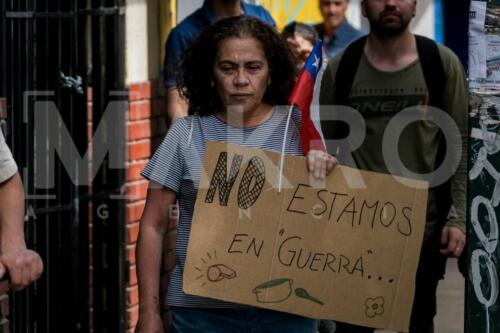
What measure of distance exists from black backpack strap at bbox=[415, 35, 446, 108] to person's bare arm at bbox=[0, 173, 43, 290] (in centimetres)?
212

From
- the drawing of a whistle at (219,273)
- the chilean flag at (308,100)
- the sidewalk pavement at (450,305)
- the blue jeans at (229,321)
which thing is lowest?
the sidewalk pavement at (450,305)

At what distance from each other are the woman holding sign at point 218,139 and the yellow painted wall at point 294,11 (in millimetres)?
3833

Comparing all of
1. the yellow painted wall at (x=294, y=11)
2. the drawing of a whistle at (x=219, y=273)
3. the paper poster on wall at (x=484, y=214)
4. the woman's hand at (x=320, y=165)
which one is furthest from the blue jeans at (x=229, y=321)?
the yellow painted wall at (x=294, y=11)

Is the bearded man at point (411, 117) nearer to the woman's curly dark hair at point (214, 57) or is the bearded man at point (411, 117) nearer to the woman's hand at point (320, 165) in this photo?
the woman's curly dark hair at point (214, 57)

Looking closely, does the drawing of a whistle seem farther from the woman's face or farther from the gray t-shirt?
the woman's face

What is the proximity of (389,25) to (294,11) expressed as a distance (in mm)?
3092

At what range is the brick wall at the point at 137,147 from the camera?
6770 millimetres

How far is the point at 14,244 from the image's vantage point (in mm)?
3713

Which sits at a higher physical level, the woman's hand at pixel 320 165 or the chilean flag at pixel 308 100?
the chilean flag at pixel 308 100

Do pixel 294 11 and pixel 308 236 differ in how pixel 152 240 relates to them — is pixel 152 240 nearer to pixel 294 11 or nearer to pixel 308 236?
pixel 308 236

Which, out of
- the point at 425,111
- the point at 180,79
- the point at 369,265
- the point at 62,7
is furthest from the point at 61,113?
the point at 369,265

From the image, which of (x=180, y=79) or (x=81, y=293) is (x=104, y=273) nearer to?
(x=81, y=293)

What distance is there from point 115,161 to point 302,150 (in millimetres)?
2405

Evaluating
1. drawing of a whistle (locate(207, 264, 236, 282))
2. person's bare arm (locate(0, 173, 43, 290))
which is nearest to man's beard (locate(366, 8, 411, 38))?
drawing of a whistle (locate(207, 264, 236, 282))
